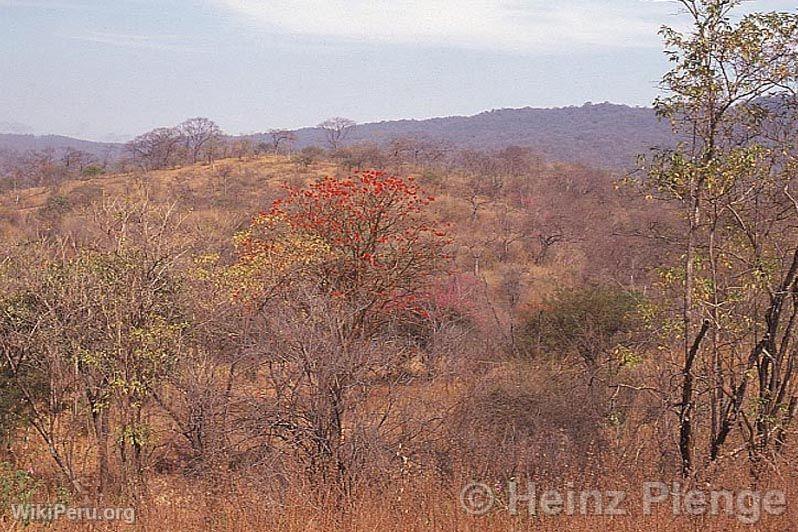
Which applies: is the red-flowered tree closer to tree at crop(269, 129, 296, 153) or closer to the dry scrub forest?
the dry scrub forest

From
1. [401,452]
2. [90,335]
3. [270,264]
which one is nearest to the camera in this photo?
[401,452]

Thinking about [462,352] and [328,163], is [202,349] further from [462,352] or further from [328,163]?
[328,163]

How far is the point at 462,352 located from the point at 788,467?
23.3ft

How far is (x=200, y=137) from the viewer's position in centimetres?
5716

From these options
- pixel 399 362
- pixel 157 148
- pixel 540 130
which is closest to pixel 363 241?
pixel 399 362

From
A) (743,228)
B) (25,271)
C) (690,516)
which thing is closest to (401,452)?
(690,516)

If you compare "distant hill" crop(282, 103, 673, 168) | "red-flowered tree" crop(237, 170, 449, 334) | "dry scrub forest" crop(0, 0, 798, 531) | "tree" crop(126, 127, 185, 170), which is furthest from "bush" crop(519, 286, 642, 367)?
"distant hill" crop(282, 103, 673, 168)

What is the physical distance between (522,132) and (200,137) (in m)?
56.1

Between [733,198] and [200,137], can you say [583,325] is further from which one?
[200,137]

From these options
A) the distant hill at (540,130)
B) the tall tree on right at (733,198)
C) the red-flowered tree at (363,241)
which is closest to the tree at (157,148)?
the distant hill at (540,130)

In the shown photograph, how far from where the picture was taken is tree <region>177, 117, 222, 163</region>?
51.3m

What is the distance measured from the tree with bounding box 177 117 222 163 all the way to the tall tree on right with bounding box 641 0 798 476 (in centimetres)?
4667

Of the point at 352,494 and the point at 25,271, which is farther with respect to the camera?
the point at 25,271

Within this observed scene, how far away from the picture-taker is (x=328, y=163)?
4350 cm
